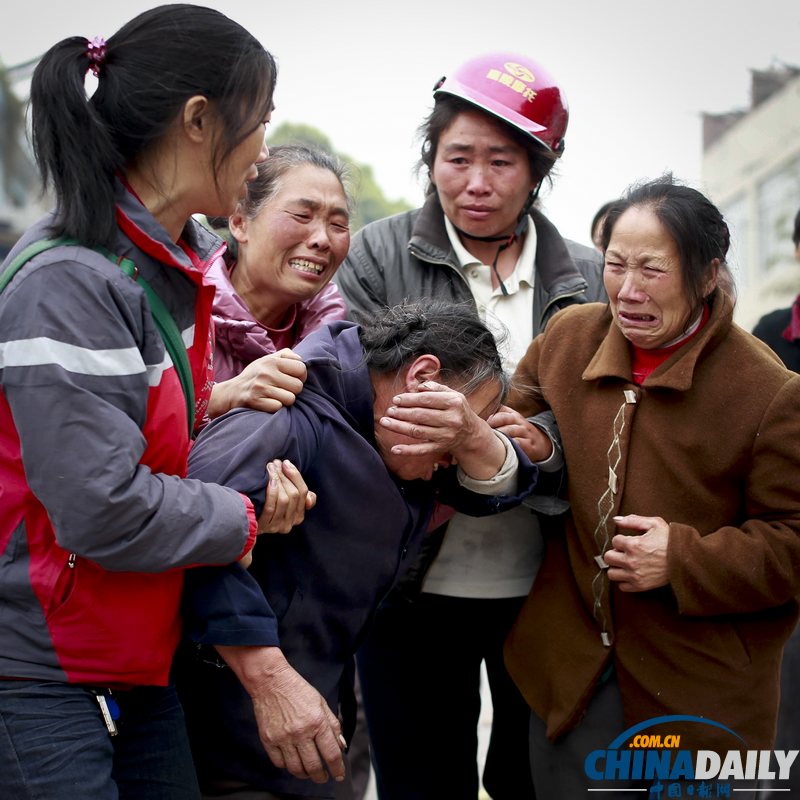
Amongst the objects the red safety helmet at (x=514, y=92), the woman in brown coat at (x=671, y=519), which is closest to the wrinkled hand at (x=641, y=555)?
the woman in brown coat at (x=671, y=519)

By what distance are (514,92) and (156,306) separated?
1.57 m

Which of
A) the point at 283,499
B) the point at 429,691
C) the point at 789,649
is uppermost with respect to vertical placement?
the point at 283,499

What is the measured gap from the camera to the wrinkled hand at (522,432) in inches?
95.3

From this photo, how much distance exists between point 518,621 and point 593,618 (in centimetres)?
21

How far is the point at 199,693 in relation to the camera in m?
2.01

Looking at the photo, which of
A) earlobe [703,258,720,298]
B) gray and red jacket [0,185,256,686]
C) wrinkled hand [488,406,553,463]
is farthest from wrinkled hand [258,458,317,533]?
earlobe [703,258,720,298]

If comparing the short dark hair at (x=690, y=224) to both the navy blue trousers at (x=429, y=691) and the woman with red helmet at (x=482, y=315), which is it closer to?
the woman with red helmet at (x=482, y=315)

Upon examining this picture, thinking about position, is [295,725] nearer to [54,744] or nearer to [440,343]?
[54,744]

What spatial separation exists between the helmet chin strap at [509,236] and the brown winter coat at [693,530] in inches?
20.6

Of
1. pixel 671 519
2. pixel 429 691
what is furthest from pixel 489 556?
pixel 671 519

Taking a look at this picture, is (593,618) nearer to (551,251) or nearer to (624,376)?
(624,376)

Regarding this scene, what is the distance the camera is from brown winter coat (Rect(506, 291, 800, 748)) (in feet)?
7.56

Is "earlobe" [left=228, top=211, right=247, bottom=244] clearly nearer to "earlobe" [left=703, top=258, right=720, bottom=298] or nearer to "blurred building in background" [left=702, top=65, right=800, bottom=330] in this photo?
"earlobe" [left=703, top=258, right=720, bottom=298]

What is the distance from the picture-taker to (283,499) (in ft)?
6.04
